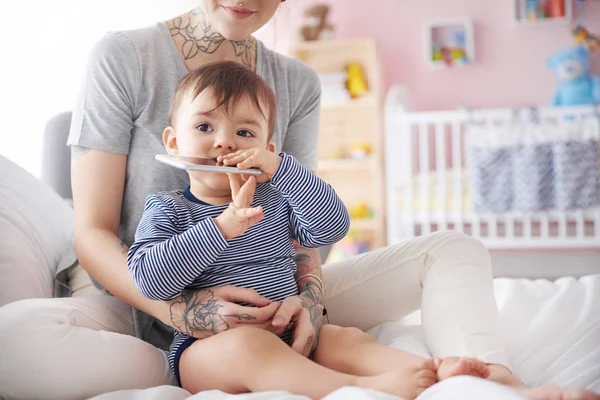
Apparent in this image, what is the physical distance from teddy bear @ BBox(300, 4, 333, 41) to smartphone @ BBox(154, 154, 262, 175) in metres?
2.74

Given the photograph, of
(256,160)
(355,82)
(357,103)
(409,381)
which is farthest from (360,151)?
(409,381)

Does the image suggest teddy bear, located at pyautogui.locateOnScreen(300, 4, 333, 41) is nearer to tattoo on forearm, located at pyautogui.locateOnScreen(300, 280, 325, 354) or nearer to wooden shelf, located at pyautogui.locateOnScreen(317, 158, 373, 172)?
wooden shelf, located at pyautogui.locateOnScreen(317, 158, 373, 172)

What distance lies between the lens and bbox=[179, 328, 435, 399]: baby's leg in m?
0.68

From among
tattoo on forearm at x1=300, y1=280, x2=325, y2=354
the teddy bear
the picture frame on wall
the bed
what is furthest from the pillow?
the picture frame on wall

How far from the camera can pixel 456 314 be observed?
2.67ft

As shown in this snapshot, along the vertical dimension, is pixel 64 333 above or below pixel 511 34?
below

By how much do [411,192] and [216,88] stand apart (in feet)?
6.59

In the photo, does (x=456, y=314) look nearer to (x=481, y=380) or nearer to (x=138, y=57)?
(x=481, y=380)

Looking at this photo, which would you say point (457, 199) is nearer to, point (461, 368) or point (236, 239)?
point (236, 239)

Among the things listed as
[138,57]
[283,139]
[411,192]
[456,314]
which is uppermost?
[138,57]

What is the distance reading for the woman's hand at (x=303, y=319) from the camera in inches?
30.8

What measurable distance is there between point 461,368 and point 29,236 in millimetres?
657

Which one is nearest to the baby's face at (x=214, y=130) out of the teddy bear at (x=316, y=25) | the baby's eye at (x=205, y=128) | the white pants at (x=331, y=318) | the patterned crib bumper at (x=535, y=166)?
the baby's eye at (x=205, y=128)

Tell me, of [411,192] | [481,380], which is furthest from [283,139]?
[411,192]
